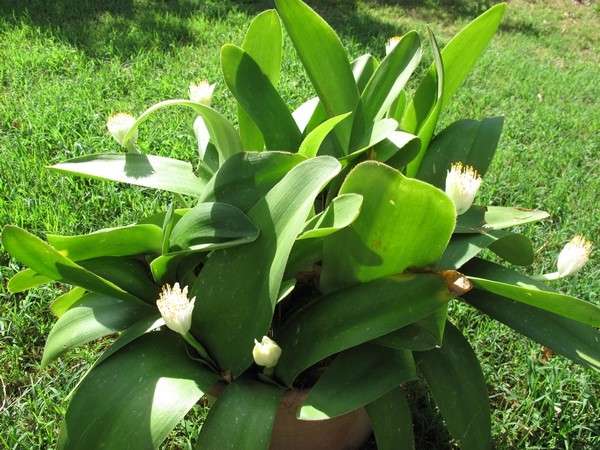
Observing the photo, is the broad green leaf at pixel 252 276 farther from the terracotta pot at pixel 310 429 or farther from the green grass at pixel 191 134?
the green grass at pixel 191 134

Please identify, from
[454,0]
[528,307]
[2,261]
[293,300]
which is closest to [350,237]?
[293,300]

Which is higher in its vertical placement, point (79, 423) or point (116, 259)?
point (116, 259)

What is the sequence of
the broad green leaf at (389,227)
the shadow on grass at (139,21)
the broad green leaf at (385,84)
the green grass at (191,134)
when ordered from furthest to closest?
the shadow on grass at (139,21), the green grass at (191,134), the broad green leaf at (385,84), the broad green leaf at (389,227)

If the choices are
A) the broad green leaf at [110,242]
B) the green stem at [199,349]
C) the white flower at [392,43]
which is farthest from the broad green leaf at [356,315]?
the white flower at [392,43]

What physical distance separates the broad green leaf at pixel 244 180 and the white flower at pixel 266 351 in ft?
0.99

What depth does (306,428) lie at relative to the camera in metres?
1.24

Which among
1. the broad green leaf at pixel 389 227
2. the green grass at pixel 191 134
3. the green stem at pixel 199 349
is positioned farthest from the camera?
the green grass at pixel 191 134

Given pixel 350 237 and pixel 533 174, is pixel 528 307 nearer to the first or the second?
pixel 350 237

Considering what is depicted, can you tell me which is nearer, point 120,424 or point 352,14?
point 120,424

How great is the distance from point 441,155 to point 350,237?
1.49 ft

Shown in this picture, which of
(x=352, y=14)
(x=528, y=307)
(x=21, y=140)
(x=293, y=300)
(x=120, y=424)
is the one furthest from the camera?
(x=352, y=14)

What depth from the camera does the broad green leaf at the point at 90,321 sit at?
1.20 m

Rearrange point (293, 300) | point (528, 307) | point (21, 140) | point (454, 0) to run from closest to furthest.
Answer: point (528, 307) < point (293, 300) < point (21, 140) < point (454, 0)

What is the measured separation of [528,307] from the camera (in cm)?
122
